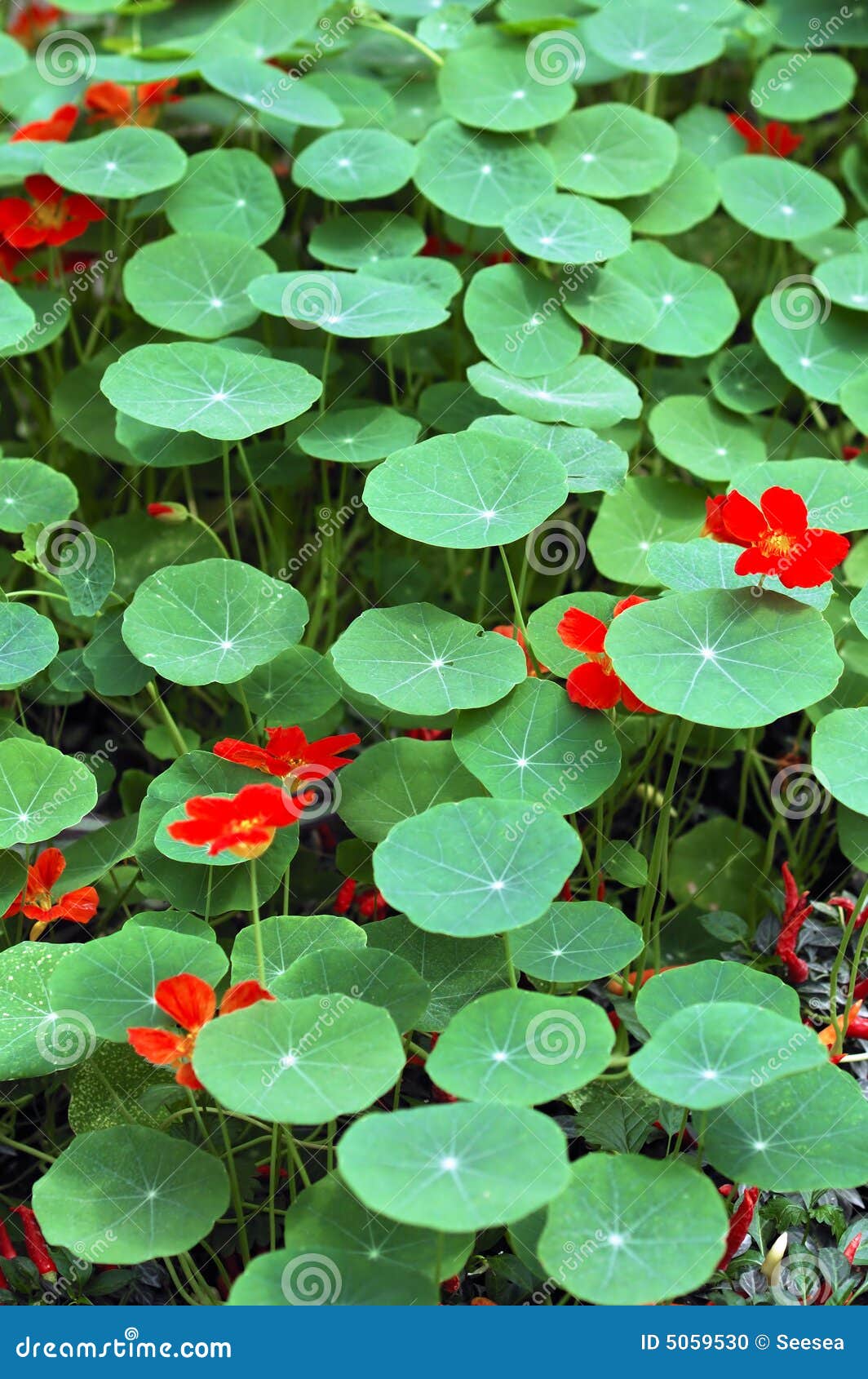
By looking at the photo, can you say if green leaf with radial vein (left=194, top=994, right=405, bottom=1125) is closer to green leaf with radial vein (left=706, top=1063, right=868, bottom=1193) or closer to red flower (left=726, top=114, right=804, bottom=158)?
green leaf with radial vein (left=706, top=1063, right=868, bottom=1193)

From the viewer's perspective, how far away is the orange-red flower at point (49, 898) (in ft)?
6.17

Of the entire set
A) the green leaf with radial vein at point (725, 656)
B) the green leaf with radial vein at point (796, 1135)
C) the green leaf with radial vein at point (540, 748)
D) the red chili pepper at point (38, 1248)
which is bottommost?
the red chili pepper at point (38, 1248)

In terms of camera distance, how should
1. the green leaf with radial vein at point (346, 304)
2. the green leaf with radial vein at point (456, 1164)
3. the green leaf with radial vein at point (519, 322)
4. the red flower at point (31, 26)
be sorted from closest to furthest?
the green leaf with radial vein at point (456, 1164) → the green leaf with radial vein at point (346, 304) → the green leaf with radial vein at point (519, 322) → the red flower at point (31, 26)

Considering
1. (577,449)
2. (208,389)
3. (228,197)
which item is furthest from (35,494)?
(577,449)

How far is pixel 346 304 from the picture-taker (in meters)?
2.34

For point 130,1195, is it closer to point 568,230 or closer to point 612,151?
point 568,230

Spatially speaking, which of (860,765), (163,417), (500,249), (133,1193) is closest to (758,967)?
(860,765)

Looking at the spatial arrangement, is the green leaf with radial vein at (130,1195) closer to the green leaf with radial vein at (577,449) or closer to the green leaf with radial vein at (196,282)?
the green leaf with radial vein at (577,449)

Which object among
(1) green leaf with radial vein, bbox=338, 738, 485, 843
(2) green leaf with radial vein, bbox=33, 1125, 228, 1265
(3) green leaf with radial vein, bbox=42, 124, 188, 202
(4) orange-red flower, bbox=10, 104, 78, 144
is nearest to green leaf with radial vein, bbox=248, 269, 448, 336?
(3) green leaf with radial vein, bbox=42, 124, 188, 202

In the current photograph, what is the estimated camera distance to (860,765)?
1.77m

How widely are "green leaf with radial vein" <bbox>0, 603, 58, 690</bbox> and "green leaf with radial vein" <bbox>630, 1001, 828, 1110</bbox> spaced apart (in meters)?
1.13

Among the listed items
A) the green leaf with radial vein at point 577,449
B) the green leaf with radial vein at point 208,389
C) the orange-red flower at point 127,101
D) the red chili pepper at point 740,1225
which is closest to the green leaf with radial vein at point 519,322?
the green leaf with radial vein at point 577,449

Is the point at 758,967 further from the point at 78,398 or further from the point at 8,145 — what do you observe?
the point at 8,145

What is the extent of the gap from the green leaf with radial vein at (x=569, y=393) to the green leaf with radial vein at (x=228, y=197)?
720 millimetres
